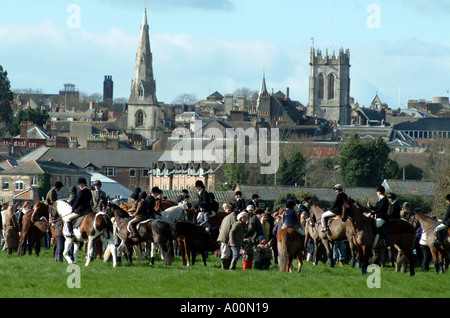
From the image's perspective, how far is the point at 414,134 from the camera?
636 ft

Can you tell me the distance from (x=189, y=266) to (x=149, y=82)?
159273mm

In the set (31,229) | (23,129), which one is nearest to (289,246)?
(31,229)

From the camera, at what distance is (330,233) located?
25359mm

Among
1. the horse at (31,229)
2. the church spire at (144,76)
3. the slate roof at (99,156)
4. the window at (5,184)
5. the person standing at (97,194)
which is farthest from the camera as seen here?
the church spire at (144,76)

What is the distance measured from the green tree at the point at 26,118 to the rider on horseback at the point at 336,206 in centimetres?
13171

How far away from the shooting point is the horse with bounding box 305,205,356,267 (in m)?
24.5

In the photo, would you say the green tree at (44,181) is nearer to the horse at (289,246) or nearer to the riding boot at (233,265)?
the riding boot at (233,265)

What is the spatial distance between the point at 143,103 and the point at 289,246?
163117 millimetres

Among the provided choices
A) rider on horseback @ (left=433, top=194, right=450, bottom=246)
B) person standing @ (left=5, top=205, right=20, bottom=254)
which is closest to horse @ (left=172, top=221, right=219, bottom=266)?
rider on horseback @ (left=433, top=194, right=450, bottom=246)

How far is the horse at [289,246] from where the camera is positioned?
76.0ft

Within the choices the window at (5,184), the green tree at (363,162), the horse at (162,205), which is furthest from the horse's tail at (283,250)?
the window at (5,184)

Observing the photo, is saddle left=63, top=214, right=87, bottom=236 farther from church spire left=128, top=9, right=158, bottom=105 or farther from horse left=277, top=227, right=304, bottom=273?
church spire left=128, top=9, right=158, bottom=105
